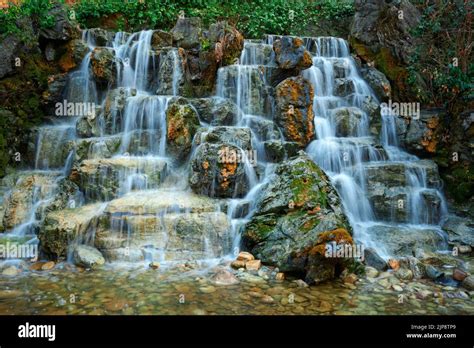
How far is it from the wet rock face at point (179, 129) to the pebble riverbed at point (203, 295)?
3.87 meters

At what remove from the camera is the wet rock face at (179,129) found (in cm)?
946

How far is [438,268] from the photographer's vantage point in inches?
265

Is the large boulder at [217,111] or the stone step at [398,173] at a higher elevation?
the large boulder at [217,111]

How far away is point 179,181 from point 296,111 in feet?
12.6

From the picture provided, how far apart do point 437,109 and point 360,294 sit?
7581 millimetres

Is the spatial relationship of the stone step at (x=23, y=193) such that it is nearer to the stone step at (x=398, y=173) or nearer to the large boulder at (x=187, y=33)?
the large boulder at (x=187, y=33)

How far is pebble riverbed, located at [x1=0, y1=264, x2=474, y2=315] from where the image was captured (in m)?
5.03

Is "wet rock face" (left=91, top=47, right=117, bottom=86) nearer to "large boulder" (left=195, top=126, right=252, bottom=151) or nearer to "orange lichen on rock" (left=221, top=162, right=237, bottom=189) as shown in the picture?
"large boulder" (left=195, top=126, right=252, bottom=151)

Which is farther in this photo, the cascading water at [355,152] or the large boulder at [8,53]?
the large boulder at [8,53]

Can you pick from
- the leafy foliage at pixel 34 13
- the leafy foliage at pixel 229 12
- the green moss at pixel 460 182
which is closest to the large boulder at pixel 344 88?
the green moss at pixel 460 182

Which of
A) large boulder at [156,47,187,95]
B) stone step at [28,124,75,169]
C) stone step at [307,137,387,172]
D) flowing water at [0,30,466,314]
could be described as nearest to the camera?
flowing water at [0,30,466,314]

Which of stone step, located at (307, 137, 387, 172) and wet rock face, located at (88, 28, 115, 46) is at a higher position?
wet rock face, located at (88, 28, 115, 46)

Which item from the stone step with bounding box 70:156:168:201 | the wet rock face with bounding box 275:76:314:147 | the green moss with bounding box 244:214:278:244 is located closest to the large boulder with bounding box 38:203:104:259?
the stone step with bounding box 70:156:168:201

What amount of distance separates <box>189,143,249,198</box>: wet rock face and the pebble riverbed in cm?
232
